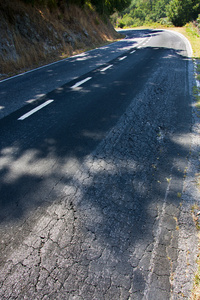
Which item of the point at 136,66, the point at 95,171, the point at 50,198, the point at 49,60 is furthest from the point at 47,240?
the point at 49,60

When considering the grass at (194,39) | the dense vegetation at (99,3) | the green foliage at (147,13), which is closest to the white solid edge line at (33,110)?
the grass at (194,39)

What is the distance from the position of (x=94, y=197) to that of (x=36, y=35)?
40.2 feet

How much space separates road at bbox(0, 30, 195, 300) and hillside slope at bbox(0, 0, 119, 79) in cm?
580

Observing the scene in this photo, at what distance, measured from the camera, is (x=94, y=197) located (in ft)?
7.82

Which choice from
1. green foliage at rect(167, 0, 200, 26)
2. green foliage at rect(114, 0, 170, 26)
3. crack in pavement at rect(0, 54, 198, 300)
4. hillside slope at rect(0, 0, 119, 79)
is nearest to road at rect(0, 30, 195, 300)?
crack in pavement at rect(0, 54, 198, 300)

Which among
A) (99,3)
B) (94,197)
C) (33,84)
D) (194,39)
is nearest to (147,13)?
(99,3)

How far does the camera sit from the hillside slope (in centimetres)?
947

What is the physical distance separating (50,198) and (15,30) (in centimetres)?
1126

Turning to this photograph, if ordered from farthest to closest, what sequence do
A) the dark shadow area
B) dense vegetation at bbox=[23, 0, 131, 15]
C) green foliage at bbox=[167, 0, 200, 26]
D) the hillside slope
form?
green foliage at bbox=[167, 0, 200, 26] → dense vegetation at bbox=[23, 0, 131, 15] → the hillside slope → the dark shadow area

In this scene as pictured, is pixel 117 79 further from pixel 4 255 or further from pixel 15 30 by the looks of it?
pixel 15 30

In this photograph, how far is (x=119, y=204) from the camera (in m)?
2.29

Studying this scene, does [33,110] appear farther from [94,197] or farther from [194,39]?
[194,39]

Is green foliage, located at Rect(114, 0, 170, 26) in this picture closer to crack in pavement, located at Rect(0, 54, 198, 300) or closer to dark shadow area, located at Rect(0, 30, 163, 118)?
dark shadow area, located at Rect(0, 30, 163, 118)

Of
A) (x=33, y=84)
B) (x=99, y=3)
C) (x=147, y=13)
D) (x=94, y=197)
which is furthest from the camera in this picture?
(x=147, y=13)
